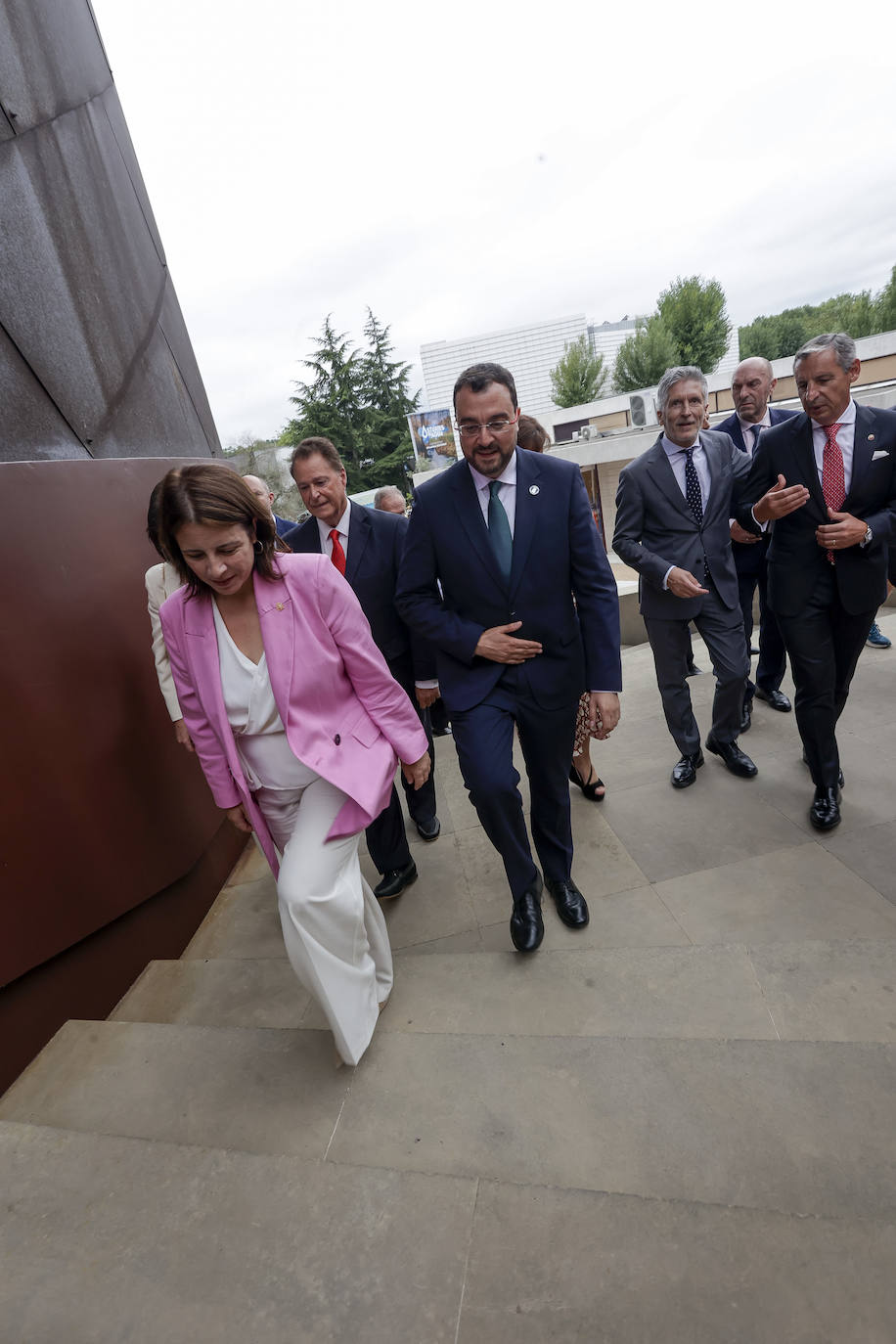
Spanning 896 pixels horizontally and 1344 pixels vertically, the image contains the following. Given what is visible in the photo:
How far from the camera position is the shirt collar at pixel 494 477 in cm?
257

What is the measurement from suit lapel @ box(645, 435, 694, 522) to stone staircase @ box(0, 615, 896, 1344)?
2213mm

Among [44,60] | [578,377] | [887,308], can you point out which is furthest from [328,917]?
[887,308]

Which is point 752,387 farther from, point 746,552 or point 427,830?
point 427,830

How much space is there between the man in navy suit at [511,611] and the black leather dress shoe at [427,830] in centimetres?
116

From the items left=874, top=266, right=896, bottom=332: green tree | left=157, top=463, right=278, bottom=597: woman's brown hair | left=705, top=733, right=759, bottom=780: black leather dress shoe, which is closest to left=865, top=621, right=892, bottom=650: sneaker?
left=705, top=733, right=759, bottom=780: black leather dress shoe

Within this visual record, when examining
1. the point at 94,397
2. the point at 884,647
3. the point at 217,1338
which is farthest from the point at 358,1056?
the point at 884,647

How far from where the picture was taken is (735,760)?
3969mm

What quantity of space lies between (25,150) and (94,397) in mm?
1117

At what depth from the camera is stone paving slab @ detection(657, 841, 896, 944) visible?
270 cm

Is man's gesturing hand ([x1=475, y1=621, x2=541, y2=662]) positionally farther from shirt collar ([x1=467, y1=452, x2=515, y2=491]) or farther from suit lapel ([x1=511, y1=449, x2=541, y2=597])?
shirt collar ([x1=467, y1=452, x2=515, y2=491])

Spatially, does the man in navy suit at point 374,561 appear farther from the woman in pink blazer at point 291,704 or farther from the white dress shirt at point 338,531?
the woman in pink blazer at point 291,704

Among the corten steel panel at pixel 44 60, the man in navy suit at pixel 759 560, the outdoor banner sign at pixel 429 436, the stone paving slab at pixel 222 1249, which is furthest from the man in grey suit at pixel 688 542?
the outdoor banner sign at pixel 429 436

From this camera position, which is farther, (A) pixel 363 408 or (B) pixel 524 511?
(A) pixel 363 408

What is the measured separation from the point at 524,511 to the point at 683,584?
1537 mm
